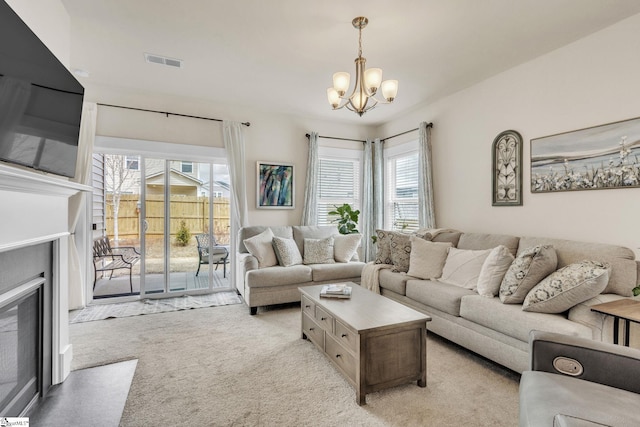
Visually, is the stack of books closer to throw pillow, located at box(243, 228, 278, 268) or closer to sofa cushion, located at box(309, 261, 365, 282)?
sofa cushion, located at box(309, 261, 365, 282)

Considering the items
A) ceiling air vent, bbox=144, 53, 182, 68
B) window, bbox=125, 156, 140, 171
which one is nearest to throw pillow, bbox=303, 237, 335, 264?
window, bbox=125, 156, 140, 171

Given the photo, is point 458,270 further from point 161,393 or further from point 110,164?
point 110,164

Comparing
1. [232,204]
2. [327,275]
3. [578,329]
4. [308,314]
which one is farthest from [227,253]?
[578,329]

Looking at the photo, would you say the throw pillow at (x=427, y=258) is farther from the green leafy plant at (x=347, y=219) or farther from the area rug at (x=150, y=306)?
the area rug at (x=150, y=306)

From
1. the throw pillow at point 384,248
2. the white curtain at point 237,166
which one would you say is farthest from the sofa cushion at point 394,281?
the white curtain at point 237,166

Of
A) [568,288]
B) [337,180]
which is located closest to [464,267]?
[568,288]

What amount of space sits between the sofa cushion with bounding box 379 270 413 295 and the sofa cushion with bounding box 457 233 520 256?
2.34 ft

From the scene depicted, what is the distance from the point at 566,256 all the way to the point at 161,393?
3142mm

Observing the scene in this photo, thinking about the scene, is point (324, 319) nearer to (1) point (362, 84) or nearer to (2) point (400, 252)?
(2) point (400, 252)

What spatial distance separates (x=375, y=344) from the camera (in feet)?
6.60

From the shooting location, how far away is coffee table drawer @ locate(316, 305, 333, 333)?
237cm

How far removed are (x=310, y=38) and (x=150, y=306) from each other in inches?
A: 139

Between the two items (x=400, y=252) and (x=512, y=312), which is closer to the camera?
(x=512, y=312)

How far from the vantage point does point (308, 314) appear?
9.21 feet
